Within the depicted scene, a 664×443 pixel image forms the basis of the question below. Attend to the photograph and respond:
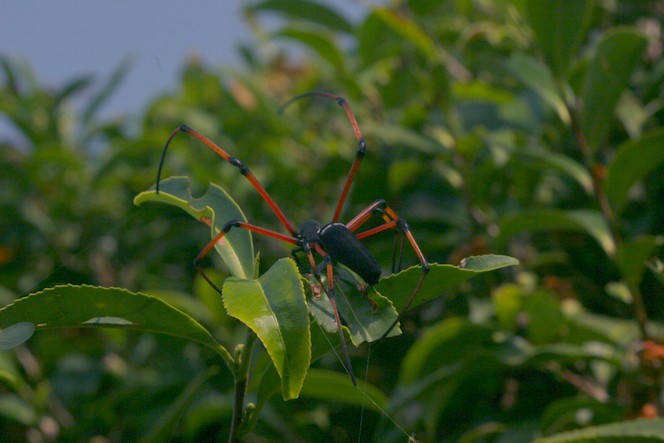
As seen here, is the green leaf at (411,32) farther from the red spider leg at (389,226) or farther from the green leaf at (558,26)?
the red spider leg at (389,226)

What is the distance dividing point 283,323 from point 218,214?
0.39m

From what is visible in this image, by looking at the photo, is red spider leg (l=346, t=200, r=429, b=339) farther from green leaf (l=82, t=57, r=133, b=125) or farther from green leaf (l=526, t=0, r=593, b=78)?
green leaf (l=82, t=57, r=133, b=125)

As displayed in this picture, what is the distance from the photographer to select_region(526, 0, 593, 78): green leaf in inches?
79.4

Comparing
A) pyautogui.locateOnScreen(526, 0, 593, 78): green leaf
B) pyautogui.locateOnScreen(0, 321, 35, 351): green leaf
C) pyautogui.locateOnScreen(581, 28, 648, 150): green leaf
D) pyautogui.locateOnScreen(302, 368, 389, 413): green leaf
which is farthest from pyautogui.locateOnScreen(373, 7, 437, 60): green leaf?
pyautogui.locateOnScreen(0, 321, 35, 351): green leaf

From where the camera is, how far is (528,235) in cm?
285

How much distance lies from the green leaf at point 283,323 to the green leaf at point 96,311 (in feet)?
0.53

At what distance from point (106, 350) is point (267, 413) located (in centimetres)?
119

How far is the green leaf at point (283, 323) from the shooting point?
1026 millimetres

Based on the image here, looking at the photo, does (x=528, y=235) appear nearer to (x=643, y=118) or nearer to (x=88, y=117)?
(x=643, y=118)

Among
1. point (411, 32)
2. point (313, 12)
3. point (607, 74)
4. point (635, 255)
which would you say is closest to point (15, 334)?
point (635, 255)

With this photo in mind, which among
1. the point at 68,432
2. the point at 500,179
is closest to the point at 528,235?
the point at 500,179

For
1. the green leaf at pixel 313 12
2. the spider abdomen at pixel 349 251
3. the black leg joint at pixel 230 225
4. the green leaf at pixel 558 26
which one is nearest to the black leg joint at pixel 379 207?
the spider abdomen at pixel 349 251

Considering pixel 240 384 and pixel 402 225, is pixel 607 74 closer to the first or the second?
pixel 402 225

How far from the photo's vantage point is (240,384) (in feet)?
3.89
